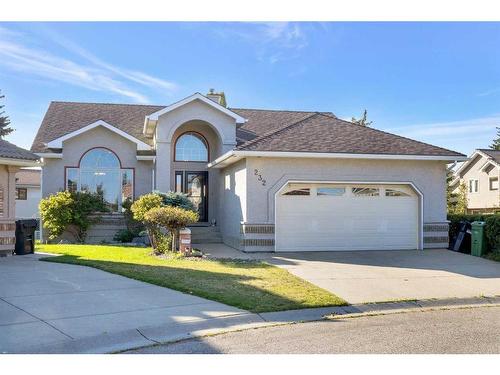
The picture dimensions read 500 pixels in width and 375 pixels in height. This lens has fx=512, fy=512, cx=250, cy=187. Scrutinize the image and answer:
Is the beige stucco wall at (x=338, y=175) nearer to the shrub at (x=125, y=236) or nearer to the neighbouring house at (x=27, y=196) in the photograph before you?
the shrub at (x=125, y=236)

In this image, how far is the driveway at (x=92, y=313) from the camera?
673cm

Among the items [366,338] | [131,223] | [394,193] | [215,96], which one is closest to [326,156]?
[394,193]

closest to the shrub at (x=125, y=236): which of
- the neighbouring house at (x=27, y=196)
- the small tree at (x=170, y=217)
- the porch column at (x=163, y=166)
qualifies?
the porch column at (x=163, y=166)

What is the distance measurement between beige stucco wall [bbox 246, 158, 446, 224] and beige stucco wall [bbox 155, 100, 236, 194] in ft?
15.2

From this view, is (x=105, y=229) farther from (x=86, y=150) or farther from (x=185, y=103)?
(x=185, y=103)

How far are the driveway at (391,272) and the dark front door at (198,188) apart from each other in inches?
171

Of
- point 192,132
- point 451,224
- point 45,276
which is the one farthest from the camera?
point 192,132

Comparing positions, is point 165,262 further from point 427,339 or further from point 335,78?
point 335,78

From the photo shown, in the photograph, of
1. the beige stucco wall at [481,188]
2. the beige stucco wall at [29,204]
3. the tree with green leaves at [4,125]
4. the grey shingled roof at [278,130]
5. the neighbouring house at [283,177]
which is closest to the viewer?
the neighbouring house at [283,177]

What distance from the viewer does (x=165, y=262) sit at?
14.1 m

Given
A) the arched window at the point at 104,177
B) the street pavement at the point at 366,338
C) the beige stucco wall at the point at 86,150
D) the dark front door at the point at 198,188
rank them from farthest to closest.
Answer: the dark front door at the point at 198,188, the arched window at the point at 104,177, the beige stucco wall at the point at 86,150, the street pavement at the point at 366,338

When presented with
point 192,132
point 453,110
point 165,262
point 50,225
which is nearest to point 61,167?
point 50,225

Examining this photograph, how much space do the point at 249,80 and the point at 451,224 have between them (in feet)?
30.3

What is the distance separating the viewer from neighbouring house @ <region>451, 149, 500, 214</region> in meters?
39.6
